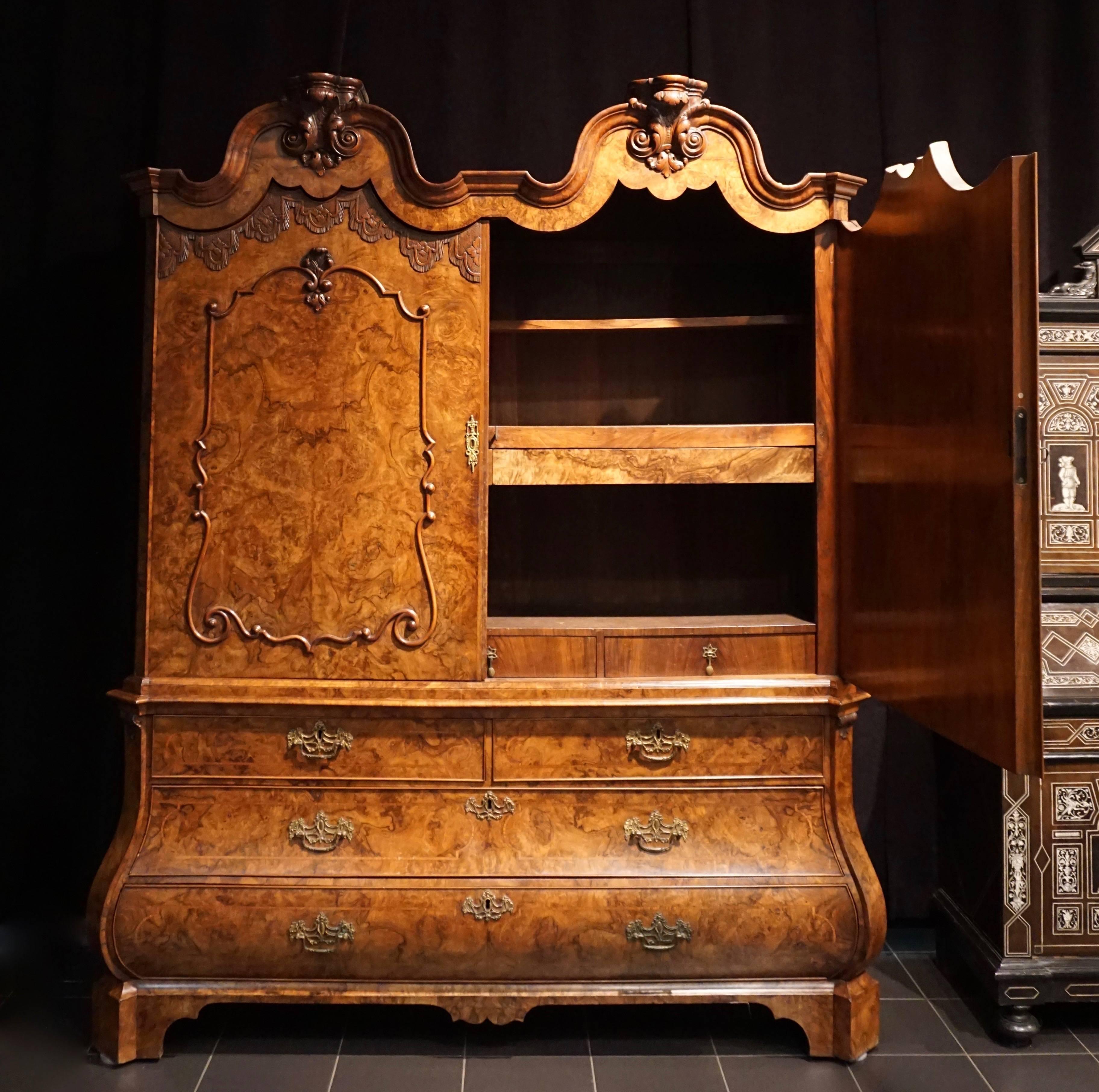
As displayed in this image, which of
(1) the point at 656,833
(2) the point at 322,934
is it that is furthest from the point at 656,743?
(2) the point at 322,934

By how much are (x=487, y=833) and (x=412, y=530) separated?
720 millimetres

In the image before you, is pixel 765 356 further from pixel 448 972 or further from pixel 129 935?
pixel 129 935

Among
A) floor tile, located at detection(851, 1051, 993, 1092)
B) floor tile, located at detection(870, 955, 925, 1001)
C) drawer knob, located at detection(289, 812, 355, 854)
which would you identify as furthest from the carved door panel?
floor tile, located at detection(870, 955, 925, 1001)

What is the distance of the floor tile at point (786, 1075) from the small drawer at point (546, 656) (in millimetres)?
933

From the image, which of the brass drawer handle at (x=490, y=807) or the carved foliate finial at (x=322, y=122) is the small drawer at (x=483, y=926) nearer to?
the brass drawer handle at (x=490, y=807)

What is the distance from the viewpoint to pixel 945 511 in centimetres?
190

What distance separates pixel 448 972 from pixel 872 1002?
0.98 meters

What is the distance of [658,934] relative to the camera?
225cm

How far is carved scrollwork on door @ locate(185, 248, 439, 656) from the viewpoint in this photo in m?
2.29

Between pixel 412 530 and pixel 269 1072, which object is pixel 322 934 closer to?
pixel 269 1072

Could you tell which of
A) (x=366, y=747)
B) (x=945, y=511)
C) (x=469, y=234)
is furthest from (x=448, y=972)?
(x=469, y=234)

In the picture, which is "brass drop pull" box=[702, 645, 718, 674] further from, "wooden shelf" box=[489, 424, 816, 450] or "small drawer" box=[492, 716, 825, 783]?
"wooden shelf" box=[489, 424, 816, 450]

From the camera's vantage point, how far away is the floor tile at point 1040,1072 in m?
2.16

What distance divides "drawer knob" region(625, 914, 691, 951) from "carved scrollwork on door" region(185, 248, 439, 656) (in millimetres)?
804
